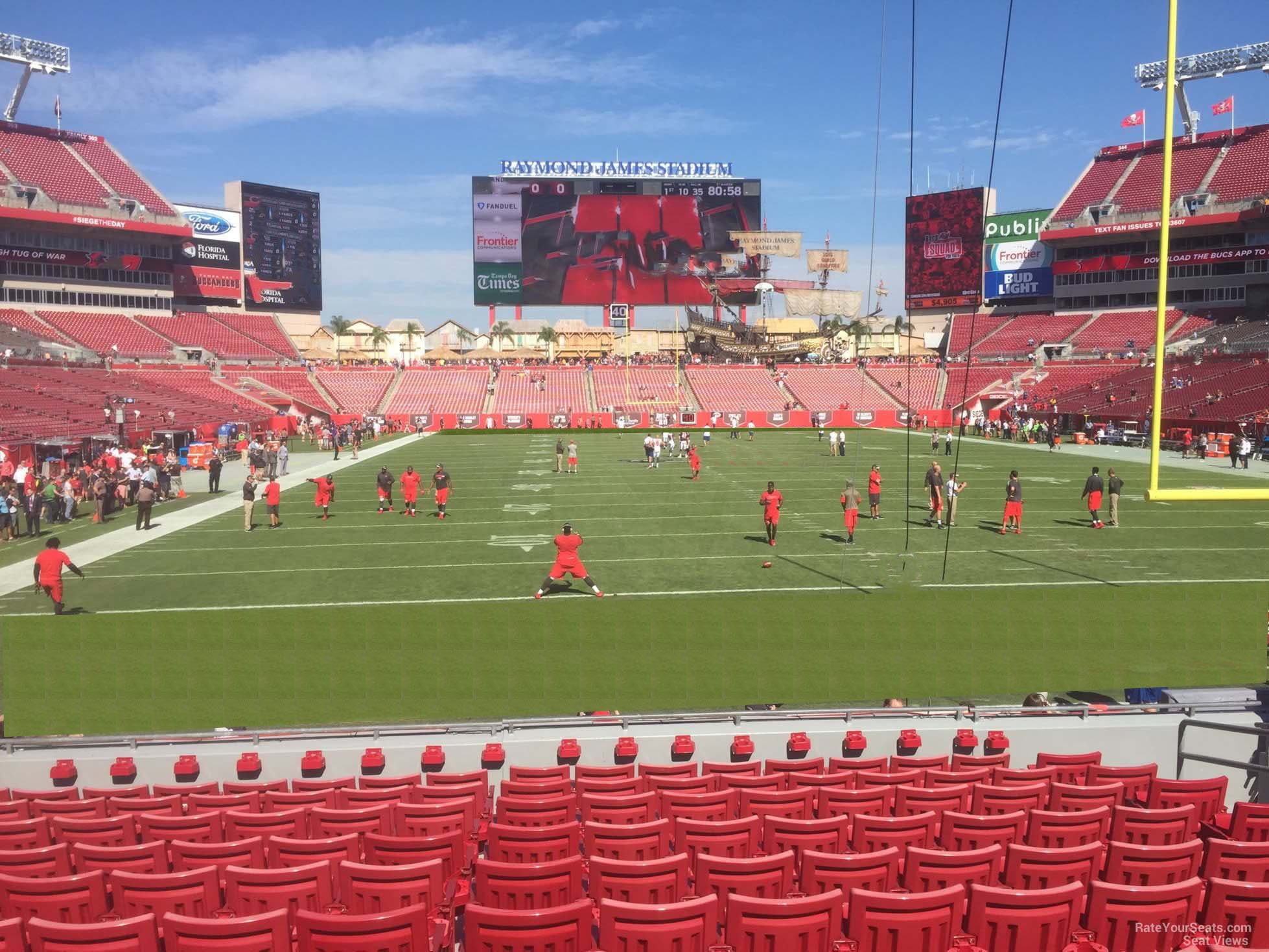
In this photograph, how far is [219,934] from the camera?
3.63 meters

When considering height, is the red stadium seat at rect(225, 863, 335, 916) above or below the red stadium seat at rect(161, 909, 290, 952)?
below

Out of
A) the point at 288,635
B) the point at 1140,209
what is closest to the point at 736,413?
the point at 1140,209

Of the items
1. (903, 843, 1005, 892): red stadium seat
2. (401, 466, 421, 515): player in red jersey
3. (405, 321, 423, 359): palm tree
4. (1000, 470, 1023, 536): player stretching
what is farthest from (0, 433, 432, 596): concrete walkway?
(405, 321, 423, 359): palm tree

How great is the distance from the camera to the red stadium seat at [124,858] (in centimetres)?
463

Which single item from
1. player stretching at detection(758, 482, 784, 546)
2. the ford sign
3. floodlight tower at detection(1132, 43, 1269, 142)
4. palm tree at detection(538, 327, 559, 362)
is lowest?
player stretching at detection(758, 482, 784, 546)

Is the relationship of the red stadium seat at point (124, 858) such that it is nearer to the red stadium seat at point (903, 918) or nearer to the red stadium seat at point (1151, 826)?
the red stadium seat at point (903, 918)

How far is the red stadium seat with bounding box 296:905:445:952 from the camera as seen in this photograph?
363 cm

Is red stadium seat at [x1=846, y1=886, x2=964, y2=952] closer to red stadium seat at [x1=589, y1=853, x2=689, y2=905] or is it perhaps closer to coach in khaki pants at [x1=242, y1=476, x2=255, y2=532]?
red stadium seat at [x1=589, y1=853, x2=689, y2=905]

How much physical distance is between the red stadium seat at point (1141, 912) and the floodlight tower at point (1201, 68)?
7360 centimetres

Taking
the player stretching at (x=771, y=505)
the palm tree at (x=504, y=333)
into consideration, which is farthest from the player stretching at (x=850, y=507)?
the palm tree at (x=504, y=333)

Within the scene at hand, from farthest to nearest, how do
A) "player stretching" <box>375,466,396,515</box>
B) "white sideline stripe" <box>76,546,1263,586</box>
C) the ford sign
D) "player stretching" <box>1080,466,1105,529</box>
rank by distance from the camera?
the ford sign < "player stretching" <box>375,466,396,515</box> < "player stretching" <box>1080,466,1105,529</box> < "white sideline stripe" <box>76,546,1263,586</box>

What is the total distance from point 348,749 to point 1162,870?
550 cm

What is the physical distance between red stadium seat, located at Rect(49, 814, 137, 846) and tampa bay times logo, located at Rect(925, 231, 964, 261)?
277 ft

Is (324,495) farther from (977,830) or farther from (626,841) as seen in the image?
(977,830)
